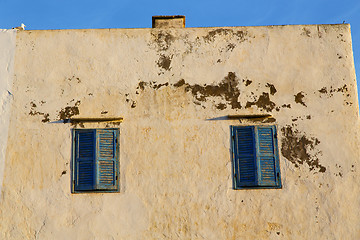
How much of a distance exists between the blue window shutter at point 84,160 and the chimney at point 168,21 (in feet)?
8.32

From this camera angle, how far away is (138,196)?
34.1 feet

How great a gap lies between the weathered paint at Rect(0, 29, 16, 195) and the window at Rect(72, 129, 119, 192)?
4.23 ft

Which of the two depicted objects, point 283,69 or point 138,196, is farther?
point 283,69

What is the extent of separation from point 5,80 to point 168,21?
3.30m

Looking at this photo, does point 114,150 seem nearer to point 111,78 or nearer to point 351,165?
point 111,78

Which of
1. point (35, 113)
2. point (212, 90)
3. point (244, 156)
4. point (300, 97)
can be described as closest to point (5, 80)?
point (35, 113)

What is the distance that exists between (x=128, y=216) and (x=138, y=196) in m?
0.39

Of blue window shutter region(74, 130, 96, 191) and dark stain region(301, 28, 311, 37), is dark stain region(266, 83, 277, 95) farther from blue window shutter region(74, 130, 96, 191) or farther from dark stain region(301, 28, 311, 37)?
blue window shutter region(74, 130, 96, 191)

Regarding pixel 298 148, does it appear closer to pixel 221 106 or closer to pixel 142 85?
pixel 221 106

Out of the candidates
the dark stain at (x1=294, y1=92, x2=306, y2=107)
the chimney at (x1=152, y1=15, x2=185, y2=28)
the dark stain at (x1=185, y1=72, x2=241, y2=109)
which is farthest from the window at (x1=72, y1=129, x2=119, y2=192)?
the dark stain at (x1=294, y1=92, x2=306, y2=107)

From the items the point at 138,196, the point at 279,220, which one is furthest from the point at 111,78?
the point at 279,220

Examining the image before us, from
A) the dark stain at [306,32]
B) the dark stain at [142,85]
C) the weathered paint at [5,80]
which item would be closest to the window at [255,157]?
the dark stain at [142,85]

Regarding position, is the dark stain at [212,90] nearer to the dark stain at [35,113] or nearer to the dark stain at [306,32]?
the dark stain at [306,32]

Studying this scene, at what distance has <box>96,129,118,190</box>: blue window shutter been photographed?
34.2 feet
